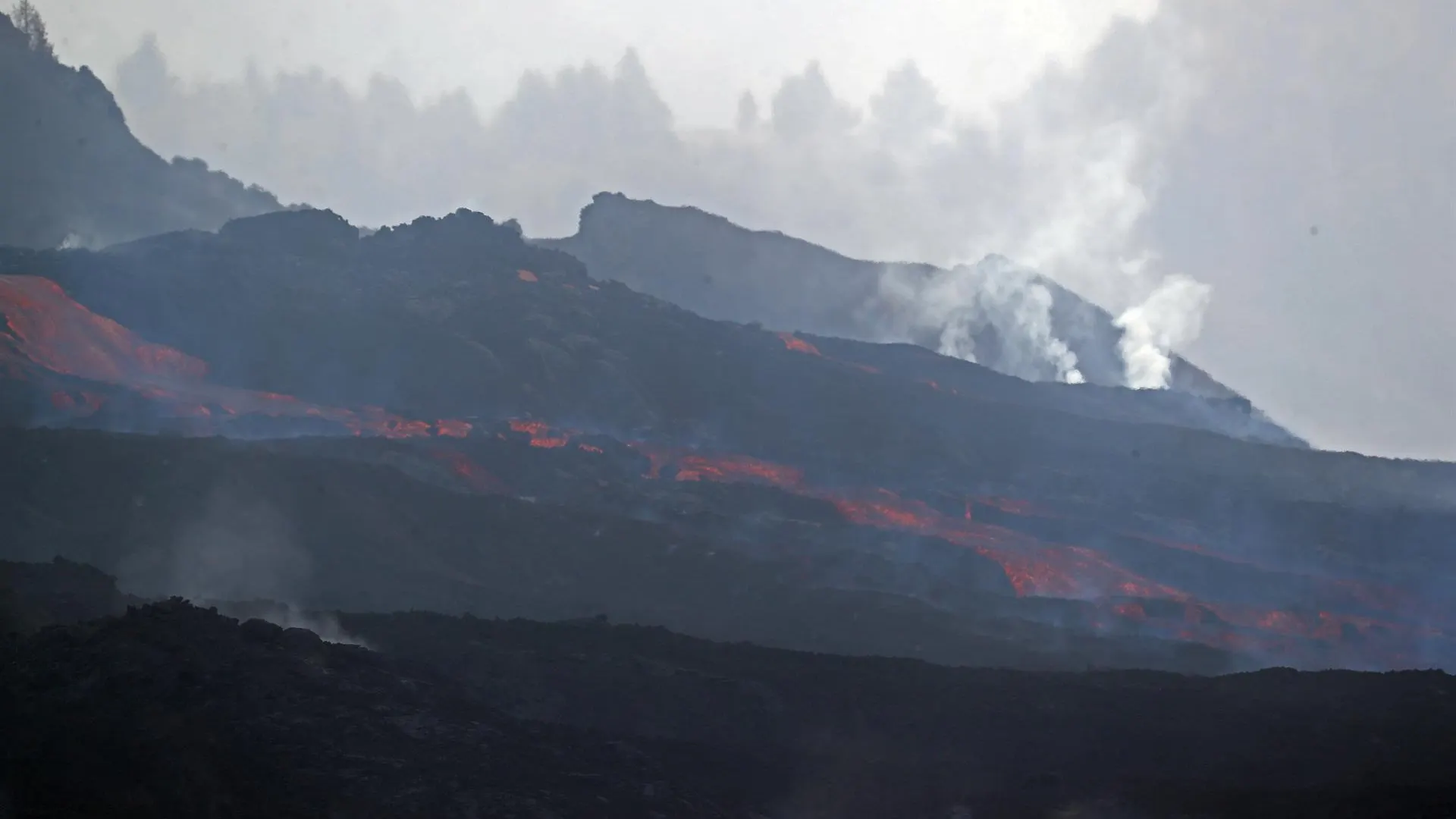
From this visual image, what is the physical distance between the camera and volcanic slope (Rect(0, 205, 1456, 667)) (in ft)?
211

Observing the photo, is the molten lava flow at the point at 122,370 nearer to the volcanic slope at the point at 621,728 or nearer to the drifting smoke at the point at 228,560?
the drifting smoke at the point at 228,560

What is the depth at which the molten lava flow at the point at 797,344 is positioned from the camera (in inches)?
3851

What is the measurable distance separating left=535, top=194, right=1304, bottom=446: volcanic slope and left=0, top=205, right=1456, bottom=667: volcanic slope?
2952cm

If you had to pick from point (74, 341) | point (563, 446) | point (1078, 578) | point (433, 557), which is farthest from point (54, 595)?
point (1078, 578)

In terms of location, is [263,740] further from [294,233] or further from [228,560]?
[294,233]

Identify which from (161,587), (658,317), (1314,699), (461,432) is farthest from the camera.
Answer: (658,317)

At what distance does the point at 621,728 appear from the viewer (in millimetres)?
30922

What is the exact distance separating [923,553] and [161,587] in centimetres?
3486

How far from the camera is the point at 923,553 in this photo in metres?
66.7

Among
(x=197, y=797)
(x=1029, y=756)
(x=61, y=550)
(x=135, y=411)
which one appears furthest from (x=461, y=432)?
(x=197, y=797)

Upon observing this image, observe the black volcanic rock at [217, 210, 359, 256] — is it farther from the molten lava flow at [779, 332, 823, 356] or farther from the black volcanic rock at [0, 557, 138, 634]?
the black volcanic rock at [0, 557, 138, 634]

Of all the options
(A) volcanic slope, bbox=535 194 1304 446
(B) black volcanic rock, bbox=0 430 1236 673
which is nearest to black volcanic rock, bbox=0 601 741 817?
(B) black volcanic rock, bbox=0 430 1236 673

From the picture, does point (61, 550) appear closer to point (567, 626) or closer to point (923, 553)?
point (567, 626)

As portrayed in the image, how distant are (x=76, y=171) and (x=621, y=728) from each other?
4066 inches
